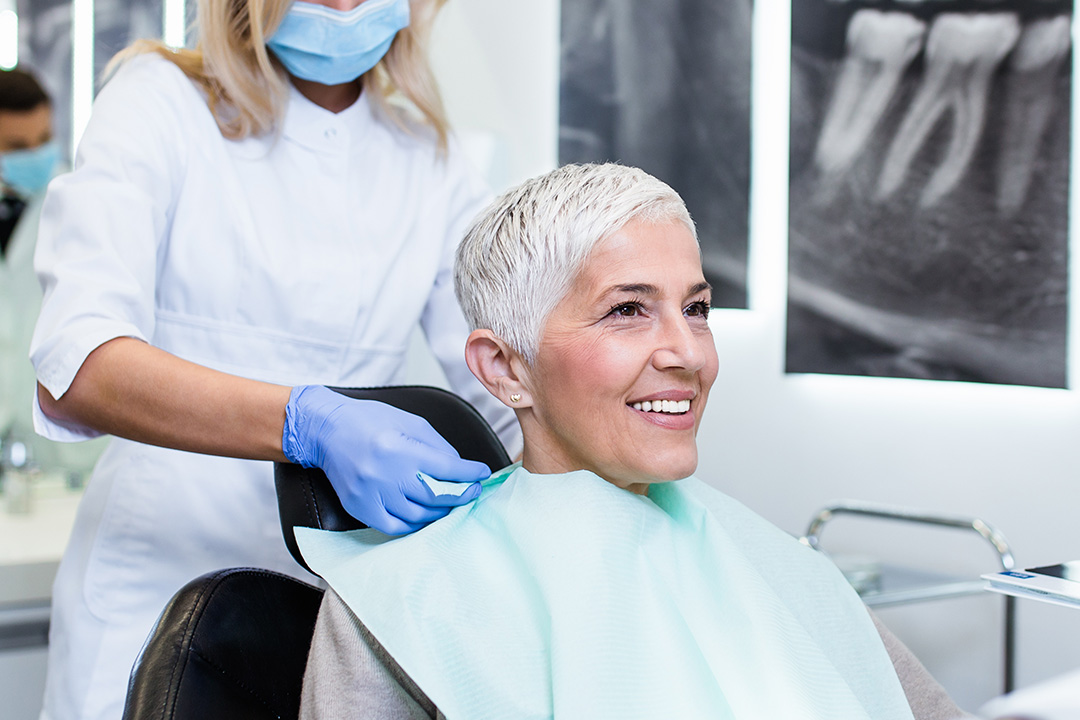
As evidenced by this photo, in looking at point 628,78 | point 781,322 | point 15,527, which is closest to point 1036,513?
point 781,322

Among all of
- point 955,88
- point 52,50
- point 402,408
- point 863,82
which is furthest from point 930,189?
point 52,50

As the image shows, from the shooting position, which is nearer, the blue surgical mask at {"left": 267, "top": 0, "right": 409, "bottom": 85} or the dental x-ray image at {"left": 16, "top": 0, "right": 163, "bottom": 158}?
the blue surgical mask at {"left": 267, "top": 0, "right": 409, "bottom": 85}

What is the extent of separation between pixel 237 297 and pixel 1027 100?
1729 millimetres

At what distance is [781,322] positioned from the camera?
2.63 metres

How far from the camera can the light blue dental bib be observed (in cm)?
95

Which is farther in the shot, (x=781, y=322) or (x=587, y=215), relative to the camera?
(x=781, y=322)

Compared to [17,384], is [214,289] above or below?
above

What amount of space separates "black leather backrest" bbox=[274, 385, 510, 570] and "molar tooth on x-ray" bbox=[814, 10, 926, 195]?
4.93 feet

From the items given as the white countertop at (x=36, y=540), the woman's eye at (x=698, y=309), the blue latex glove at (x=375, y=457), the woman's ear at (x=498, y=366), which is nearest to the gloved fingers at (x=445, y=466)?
the blue latex glove at (x=375, y=457)

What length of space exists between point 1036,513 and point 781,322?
0.79 meters

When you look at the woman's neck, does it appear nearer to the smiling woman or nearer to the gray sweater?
the smiling woman

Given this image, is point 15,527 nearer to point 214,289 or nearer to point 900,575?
point 214,289

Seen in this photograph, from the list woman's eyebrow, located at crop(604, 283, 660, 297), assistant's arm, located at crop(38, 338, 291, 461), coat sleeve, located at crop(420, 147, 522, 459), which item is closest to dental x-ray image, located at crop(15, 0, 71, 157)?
coat sleeve, located at crop(420, 147, 522, 459)

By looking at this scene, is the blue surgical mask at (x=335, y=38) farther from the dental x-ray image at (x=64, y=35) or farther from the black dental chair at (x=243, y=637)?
the dental x-ray image at (x=64, y=35)
